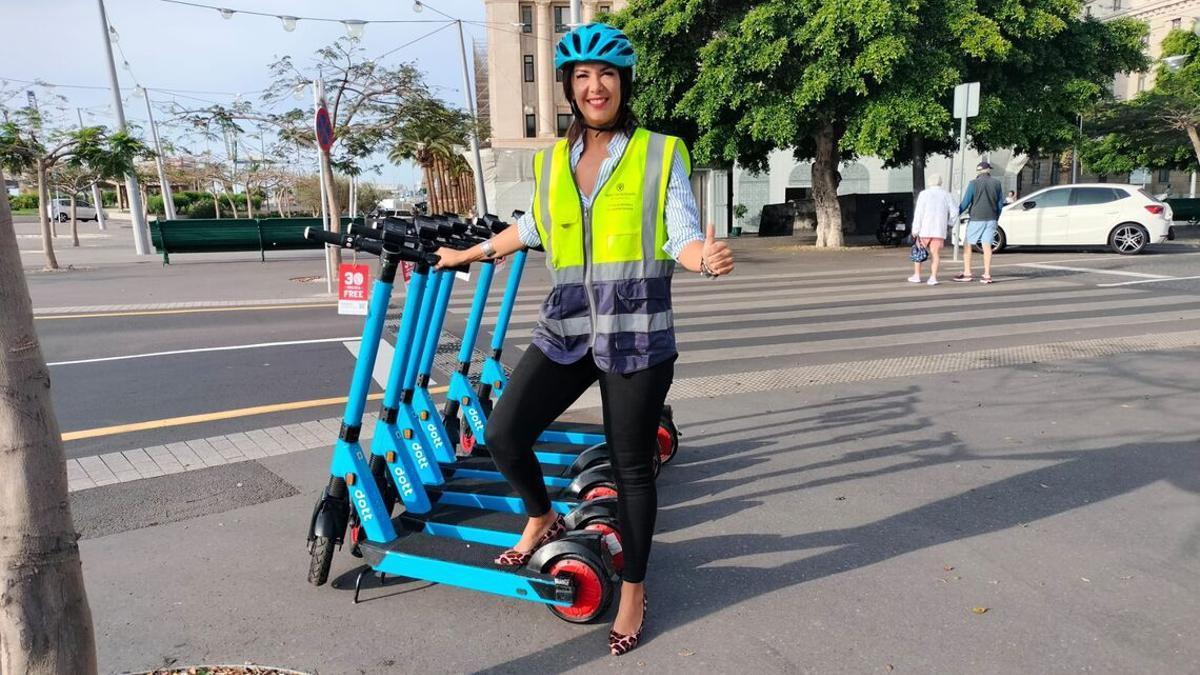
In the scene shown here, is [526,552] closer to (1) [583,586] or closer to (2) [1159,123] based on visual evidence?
(1) [583,586]


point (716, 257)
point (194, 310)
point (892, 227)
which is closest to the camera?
point (716, 257)

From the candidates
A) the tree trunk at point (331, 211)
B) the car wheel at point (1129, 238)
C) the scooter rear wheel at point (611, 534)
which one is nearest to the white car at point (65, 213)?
the tree trunk at point (331, 211)

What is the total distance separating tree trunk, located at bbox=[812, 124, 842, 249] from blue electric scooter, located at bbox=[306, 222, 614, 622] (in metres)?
17.3

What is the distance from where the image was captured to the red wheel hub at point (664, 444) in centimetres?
434

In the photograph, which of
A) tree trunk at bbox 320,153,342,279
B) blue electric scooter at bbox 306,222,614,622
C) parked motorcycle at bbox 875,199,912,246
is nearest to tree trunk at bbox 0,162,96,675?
blue electric scooter at bbox 306,222,614,622

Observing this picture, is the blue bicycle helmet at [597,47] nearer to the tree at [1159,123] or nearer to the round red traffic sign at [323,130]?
the round red traffic sign at [323,130]

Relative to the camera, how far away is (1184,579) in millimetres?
3064

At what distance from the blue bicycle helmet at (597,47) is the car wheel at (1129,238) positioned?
17035 millimetres

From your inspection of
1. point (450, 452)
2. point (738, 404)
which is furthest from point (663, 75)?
point (450, 452)

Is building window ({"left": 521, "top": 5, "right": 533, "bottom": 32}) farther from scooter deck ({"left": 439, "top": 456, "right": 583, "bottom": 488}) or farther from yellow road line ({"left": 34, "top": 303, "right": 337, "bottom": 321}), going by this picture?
scooter deck ({"left": 439, "top": 456, "right": 583, "bottom": 488})

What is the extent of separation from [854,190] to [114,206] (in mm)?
61348

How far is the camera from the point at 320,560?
3.10 metres

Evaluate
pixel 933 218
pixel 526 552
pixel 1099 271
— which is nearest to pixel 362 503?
pixel 526 552

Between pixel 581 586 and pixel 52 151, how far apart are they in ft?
60.6
